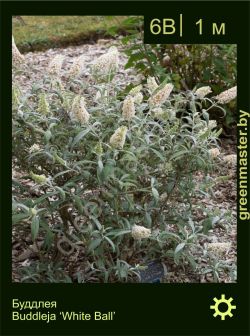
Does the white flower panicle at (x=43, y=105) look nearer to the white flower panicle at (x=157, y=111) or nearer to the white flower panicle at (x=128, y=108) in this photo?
the white flower panicle at (x=128, y=108)

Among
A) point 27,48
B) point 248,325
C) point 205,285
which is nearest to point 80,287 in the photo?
point 205,285

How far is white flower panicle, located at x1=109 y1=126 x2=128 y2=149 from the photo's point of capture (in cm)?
262

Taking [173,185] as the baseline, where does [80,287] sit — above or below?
below

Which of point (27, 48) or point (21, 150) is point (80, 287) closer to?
point (21, 150)

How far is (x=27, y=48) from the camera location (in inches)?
254

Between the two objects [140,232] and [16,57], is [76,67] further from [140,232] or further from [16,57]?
[140,232]

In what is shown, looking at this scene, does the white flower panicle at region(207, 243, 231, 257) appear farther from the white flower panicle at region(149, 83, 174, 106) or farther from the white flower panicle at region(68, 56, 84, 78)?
the white flower panicle at region(68, 56, 84, 78)

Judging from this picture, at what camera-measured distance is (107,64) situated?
2994mm

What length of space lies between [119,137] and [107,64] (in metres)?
0.54

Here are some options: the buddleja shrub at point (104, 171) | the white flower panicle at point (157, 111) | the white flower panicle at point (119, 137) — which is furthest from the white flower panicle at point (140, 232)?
the white flower panicle at point (157, 111)

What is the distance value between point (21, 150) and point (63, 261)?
0.67 metres

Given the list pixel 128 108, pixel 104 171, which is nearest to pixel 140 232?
pixel 104 171

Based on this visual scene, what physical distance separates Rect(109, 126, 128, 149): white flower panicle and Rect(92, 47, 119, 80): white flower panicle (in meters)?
0.49

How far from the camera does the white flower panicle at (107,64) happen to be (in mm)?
2984
